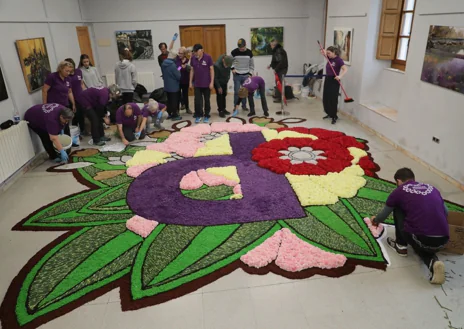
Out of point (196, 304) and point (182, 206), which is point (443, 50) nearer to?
point (182, 206)

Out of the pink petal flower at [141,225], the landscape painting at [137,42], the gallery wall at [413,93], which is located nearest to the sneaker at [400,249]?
the gallery wall at [413,93]

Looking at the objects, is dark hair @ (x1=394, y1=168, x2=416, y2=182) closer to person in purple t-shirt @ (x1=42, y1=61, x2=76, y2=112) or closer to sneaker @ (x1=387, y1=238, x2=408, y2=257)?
sneaker @ (x1=387, y1=238, x2=408, y2=257)

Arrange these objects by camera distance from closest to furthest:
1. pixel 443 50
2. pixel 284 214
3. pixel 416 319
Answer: pixel 416 319
pixel 284 214
pixel 443 50

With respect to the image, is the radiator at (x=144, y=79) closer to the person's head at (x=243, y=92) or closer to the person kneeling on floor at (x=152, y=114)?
the person kneeling on floor at (x=152, y=114)

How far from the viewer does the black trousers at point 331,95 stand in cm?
671

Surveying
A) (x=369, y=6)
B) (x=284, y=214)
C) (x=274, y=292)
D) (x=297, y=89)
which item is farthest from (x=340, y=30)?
(x=274, y=292)

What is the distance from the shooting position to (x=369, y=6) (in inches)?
237

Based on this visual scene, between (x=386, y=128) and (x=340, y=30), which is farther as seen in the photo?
(x=340, y=30)

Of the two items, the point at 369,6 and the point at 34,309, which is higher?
the point at 369,6

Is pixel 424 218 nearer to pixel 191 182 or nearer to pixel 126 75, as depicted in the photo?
pixel 191 182

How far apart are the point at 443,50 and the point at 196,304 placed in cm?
425

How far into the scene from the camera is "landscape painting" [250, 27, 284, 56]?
31.1 feet

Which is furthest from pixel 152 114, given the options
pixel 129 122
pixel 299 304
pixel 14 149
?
pixel 299 304

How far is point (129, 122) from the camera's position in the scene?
236 inches
